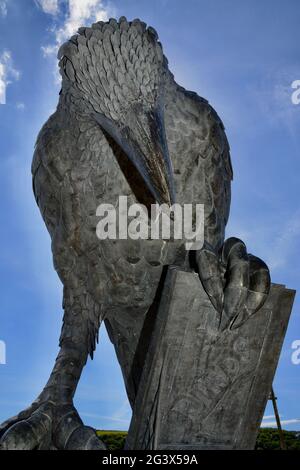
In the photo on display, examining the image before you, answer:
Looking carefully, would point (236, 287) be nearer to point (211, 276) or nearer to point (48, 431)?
point (211, 276)

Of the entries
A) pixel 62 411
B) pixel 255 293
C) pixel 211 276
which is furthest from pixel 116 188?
pixel 62 411

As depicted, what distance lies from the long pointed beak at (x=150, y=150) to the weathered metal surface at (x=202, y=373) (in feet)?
1.07

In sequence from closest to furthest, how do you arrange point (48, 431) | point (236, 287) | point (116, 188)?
point (236, 287), point (48, 431), point (116, 188)

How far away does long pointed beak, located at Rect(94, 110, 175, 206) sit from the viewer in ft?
5.65

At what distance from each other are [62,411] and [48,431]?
107 millimetres

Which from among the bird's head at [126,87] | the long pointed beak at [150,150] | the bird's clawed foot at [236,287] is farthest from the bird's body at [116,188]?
the bird's clawed foot at [236,287]

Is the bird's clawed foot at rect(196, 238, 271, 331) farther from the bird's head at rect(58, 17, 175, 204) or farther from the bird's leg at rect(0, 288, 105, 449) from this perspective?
the bird's leg at rect(0, 288, 105, 449)

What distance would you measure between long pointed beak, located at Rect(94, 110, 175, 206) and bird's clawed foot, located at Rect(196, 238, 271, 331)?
33cm

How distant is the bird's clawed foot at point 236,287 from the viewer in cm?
177

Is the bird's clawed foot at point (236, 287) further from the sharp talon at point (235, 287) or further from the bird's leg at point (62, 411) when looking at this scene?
the bird's leg at point (62, 411)

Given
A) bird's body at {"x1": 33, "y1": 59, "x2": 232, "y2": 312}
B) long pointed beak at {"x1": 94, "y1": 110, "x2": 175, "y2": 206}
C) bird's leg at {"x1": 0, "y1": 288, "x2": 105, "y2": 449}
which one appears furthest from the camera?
bird's body at {"x1": 33, "y1": 59, "x2": 232, "y2": 312}

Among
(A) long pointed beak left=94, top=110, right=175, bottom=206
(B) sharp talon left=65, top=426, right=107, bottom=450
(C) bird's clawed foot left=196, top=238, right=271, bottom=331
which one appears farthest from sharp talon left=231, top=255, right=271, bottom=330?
(B) sharp talon left=65, top=426, right=107, bottom=450

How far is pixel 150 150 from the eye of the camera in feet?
5.84
